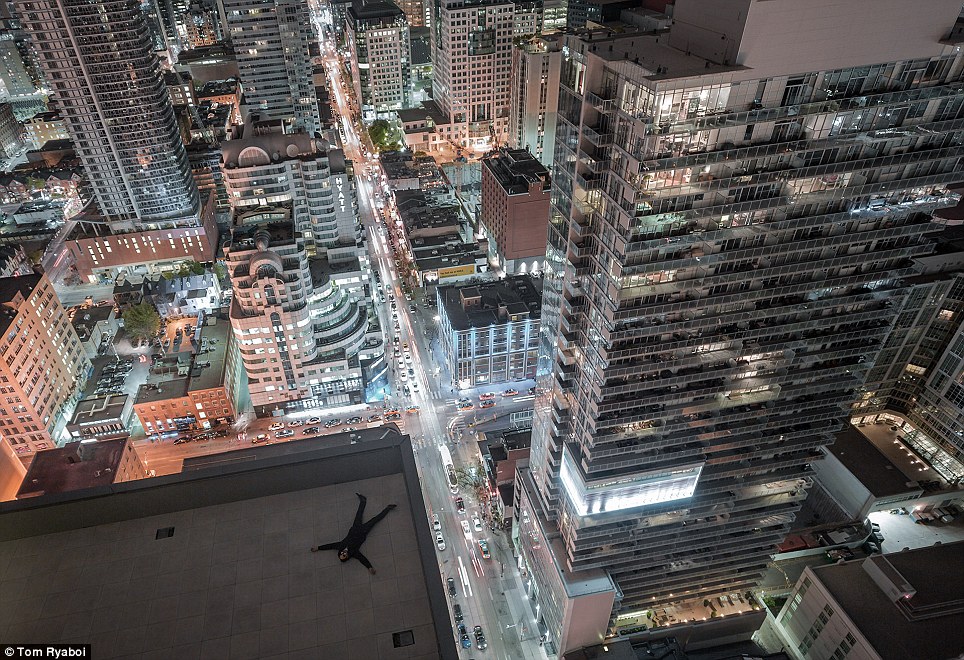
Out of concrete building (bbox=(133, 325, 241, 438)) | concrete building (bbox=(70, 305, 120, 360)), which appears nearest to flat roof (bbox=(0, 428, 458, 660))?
concrete building (bbox=(133, 325, 241, 438))

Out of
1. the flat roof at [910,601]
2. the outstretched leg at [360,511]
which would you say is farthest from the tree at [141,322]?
the flat roof at [910,601]

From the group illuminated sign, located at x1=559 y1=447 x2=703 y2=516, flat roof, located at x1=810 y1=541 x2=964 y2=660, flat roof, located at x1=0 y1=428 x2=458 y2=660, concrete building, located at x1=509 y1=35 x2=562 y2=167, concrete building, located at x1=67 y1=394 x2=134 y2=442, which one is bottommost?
concrete building, located at x1=67 y1=394 x2=134 y2=442

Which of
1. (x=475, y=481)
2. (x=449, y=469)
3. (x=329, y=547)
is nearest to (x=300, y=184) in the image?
(x=449, y=469)

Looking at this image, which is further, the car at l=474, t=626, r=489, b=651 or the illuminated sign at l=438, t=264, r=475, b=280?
the illuminated sign at l=438, t=264, r=475, b=280

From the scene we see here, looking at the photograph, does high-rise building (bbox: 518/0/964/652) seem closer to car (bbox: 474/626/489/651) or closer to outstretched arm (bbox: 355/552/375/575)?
car (bbox: 474/626/489/651)

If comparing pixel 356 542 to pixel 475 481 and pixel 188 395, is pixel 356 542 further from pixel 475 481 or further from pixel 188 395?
pixel 188 395

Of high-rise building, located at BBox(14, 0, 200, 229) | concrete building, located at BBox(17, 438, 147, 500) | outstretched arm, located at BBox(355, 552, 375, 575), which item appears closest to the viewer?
outstretched arm, located at BBox(355, 552, 375, 575)

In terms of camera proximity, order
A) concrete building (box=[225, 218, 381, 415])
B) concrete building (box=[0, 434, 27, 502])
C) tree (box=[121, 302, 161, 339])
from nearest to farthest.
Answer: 1. concrete building (box=[0, 434, 27, 502])
2. concrete building (box=[225, 218, 381, 415])
3. tree (box=[121, 302, 161, 339])

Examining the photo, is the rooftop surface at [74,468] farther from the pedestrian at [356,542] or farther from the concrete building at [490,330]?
the pedestrian at [356,542]

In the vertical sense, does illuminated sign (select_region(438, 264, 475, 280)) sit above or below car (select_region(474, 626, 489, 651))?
above

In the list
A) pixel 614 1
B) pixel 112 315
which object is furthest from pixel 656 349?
pixel 614 1
